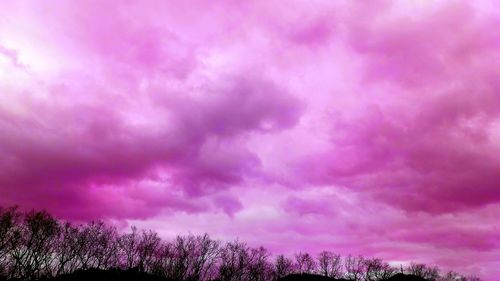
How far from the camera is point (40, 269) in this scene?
82.9m

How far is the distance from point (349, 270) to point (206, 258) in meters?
59.2

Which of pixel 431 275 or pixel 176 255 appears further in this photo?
pixel 431 275

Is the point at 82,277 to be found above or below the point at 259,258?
below

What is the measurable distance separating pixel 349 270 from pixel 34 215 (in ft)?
345

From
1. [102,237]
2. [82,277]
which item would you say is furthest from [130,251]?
[82,277]

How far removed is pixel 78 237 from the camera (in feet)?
307

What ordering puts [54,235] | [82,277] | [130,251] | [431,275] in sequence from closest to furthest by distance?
[82,277] → [54,235] → [130,251] → [431,275]

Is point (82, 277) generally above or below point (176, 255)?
below

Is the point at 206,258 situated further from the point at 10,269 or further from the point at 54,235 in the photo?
the point at 10,269

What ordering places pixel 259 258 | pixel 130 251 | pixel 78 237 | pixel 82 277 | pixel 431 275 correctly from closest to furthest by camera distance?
pixel 82 277, pixel 78 237, pixel 130 251, pixel 259 258, pixel 431 275

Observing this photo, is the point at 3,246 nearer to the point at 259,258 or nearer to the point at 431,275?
the point at 259,258

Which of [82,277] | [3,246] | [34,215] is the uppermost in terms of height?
[34,215]

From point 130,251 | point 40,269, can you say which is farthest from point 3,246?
point 130,251

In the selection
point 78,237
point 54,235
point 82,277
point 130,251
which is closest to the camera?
point 82,277
